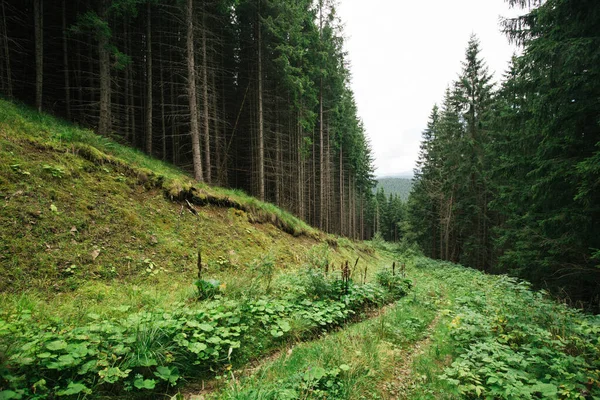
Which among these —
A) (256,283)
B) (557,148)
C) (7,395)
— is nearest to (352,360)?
(256,283)

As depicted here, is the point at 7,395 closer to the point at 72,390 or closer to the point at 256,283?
the point at 72,390

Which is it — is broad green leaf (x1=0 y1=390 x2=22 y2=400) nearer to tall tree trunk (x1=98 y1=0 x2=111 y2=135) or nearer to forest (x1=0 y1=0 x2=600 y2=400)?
forest (x1=0 y1=0 x2=600 y2=400)

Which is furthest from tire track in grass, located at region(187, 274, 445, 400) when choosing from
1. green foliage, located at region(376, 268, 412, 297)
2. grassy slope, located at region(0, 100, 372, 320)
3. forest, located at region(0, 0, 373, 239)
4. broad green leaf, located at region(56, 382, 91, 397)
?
forest, located at region(0, 0, 373, 239)

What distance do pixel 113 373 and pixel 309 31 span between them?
1968 cm

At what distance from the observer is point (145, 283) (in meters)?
5.11

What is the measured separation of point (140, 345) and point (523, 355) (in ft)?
15.7

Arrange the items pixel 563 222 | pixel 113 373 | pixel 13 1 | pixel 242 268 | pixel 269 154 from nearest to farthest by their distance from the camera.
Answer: pixel 113 373 < pixel 563 222 < pixel 242 268 < pixel 13 1 < pixel 269 154

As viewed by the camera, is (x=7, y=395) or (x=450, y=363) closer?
(x=7, y=395)

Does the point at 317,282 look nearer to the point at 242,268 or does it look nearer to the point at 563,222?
the point at 242,268

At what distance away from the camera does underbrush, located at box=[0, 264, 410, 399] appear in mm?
2139

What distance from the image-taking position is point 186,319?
3.31m

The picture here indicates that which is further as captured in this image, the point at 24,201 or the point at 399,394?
the point at 24,201

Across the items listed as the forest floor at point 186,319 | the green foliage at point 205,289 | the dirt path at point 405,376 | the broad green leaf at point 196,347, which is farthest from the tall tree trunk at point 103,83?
the dirt path at point 405,376

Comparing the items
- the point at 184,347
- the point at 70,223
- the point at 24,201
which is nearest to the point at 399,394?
the point at 184,347
